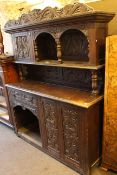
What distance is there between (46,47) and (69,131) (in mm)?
1300

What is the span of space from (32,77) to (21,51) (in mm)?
533

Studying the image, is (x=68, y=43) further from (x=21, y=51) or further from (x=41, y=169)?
(x=41, y=169)

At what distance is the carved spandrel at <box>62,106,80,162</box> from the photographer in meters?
2.07

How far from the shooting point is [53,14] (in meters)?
2.12

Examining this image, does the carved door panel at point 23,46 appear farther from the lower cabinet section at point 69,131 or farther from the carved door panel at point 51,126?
the carved door panel at point 51,126

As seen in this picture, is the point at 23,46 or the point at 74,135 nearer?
the point at 74,135

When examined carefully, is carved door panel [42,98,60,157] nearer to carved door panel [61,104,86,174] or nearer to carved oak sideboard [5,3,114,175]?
carved oak sideboard [5,3,114,175]

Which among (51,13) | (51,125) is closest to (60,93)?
(51,125)

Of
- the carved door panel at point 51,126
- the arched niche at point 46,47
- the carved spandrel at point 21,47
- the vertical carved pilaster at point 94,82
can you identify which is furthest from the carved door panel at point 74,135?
the carved spandrel at point 21,47

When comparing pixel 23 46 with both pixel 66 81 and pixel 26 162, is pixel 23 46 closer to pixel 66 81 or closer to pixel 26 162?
pixel 66 81

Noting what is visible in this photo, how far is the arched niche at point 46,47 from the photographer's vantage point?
2.68 m

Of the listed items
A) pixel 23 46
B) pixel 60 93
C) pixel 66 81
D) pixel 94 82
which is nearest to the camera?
pixel 94 82

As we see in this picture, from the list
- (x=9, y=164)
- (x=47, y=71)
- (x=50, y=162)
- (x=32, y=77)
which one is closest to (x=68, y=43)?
(x=47, y=71)

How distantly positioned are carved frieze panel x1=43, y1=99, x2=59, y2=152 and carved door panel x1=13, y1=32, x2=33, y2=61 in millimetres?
795
